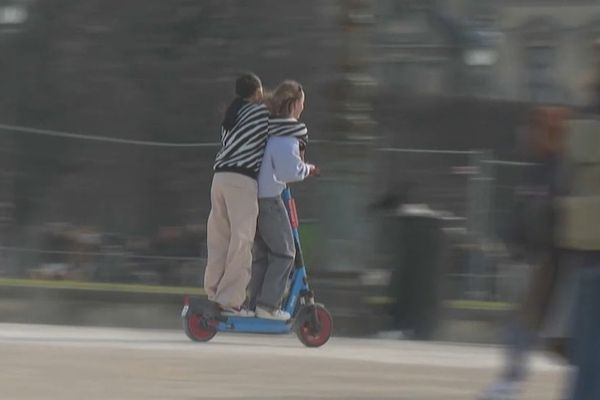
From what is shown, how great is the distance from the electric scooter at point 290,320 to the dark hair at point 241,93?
62 centimetres

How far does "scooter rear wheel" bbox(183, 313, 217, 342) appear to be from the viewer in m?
10.9

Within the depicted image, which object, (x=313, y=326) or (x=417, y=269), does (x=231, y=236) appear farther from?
(x=417, y=269)

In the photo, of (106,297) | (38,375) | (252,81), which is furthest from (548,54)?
(38,375)

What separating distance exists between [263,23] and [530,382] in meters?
12.7

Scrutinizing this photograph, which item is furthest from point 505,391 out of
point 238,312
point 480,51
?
point 480,51

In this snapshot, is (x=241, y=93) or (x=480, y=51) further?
(x=480, y=51)

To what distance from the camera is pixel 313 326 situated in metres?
11.0

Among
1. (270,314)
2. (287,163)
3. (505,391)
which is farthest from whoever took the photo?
(270,314)

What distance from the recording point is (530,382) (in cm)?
932

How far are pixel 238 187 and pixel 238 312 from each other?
32.1 inches

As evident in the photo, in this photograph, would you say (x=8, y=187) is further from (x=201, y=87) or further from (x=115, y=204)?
(x=201, y=87)

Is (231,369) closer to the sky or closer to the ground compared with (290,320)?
closer to the sky

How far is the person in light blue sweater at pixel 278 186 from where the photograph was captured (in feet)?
34.7

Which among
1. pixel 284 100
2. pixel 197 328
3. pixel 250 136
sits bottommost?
pixel 197 328
